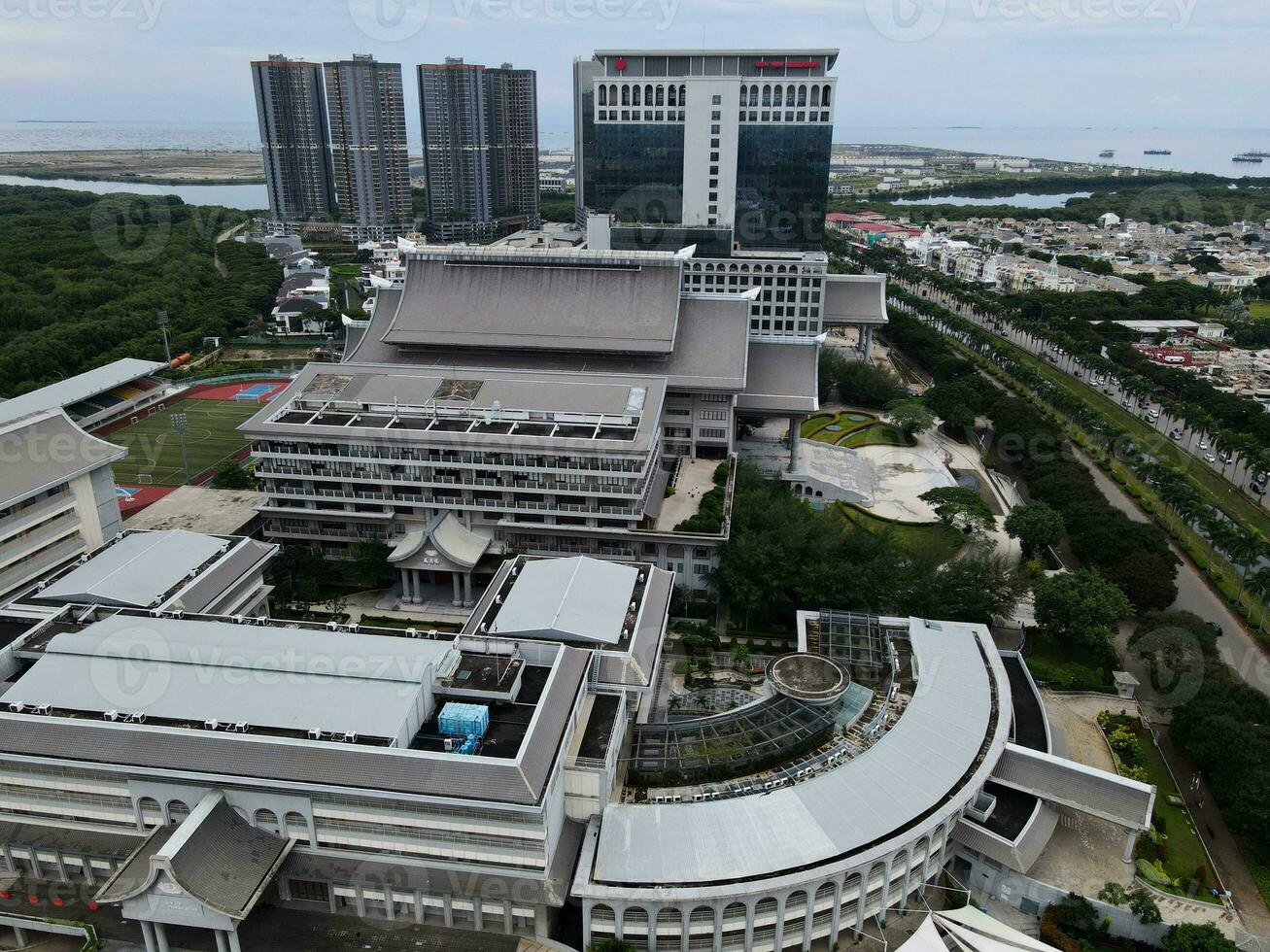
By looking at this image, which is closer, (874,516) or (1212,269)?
(874,516)

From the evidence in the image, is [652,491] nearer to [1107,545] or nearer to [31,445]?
[1107,545]

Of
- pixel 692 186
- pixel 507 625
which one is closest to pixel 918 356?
pixel 692 186

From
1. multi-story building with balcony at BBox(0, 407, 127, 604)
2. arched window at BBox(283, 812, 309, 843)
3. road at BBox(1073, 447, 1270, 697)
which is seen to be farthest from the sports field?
road at BBox(1073, 447, 1270, 697)

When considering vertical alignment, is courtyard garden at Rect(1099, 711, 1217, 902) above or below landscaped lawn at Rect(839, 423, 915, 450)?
below

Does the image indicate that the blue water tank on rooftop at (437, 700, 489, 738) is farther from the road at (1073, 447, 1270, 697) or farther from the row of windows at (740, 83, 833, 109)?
the row of windows at (740, 83, 833, 109)

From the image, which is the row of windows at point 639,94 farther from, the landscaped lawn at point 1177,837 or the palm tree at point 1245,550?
the landscaped lawn at point 1177,837

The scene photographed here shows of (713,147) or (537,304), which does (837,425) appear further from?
(537,304)
